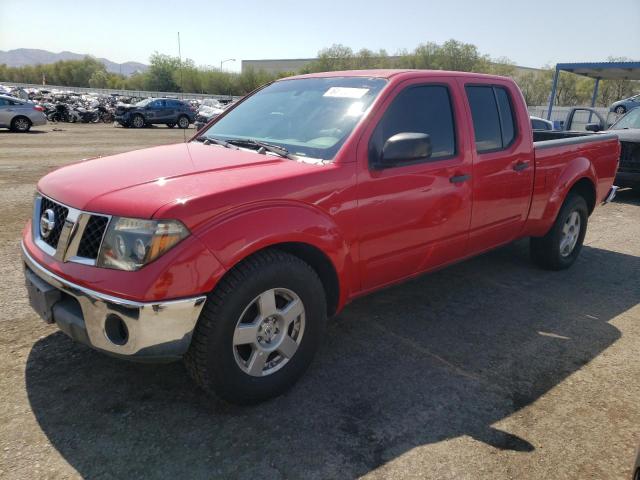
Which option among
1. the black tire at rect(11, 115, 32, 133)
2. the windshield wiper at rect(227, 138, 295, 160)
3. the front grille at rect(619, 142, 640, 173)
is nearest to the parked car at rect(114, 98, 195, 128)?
the black tire at rect(11, 115, 32, 133)

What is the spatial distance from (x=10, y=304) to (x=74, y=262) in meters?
1.99

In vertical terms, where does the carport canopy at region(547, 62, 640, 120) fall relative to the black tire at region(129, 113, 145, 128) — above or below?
above

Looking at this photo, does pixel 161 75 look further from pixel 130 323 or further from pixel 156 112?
pixel 130 323

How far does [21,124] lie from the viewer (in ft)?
71.8

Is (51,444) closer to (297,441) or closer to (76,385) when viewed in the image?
(76,385)

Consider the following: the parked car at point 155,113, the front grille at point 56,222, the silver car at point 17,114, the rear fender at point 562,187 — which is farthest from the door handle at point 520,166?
the parked car at point 155,113

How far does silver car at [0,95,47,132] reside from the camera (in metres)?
21.3

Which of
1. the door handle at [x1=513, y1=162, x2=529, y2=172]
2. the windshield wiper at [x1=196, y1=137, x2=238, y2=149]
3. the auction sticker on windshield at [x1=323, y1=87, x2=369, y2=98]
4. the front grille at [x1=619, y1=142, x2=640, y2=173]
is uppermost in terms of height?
the auction sticker on windshield at [x1=323, y1=87, x2=369, y2=98]

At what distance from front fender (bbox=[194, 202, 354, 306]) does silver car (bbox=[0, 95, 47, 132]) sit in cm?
2302

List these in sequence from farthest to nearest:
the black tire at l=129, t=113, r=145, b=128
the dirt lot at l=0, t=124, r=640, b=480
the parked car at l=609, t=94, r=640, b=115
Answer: the black tire at l=129, t=113, r=145, b=128 < the parked car at l=609, t=94, r=640, b=115 < the dirt lot at l=0, t=124, r=640, b=480

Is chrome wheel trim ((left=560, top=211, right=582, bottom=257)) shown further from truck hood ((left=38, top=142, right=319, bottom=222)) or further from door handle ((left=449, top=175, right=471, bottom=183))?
truck hood ((left=38, top=142, right=319, bottom=222))

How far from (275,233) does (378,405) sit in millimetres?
1168

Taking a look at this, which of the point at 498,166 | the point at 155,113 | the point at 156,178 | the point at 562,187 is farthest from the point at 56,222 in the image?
the point at 155,113

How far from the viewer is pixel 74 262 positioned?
252 cm
